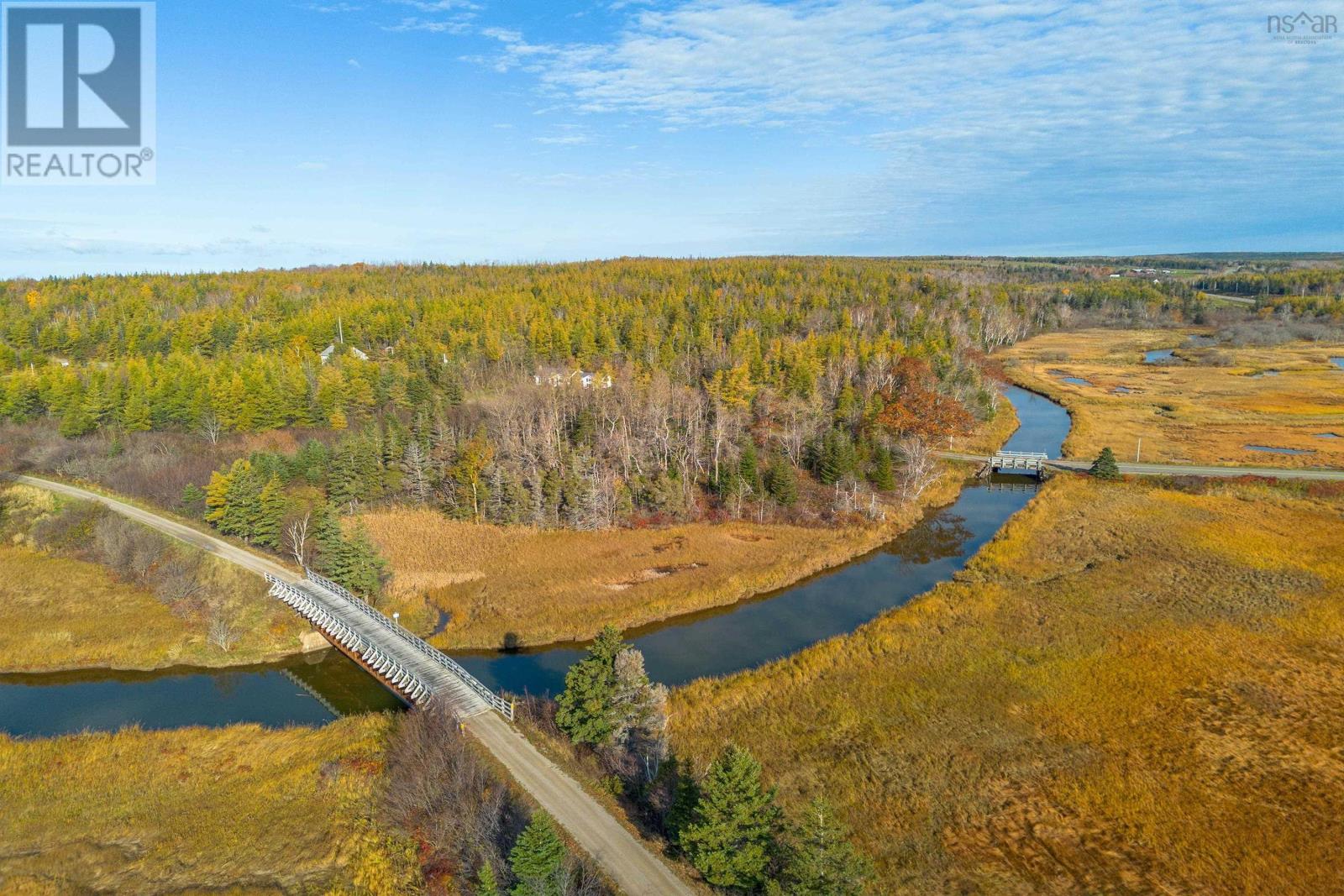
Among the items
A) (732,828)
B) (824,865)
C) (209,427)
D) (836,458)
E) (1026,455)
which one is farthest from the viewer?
(209,427)

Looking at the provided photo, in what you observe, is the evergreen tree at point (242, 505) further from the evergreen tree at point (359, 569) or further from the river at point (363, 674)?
the river at point (363, 674)

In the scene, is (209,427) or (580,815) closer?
(580,815)

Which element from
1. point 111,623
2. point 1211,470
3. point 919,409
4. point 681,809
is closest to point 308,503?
point 111,623

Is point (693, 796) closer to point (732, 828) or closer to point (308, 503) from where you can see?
point (732, 828)

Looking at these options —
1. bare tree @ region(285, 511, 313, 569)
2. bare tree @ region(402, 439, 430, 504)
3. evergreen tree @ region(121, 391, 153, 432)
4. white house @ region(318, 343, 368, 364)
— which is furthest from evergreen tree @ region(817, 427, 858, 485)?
evergreen tree @ region(121, 391, 153, 432)

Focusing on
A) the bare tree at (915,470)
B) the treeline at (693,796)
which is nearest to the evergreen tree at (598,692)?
the treeline at (693,796)

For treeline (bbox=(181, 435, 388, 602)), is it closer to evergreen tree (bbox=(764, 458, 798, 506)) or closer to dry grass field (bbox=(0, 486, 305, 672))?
dry grass field (bbox=(0, 486, 305, 672))
